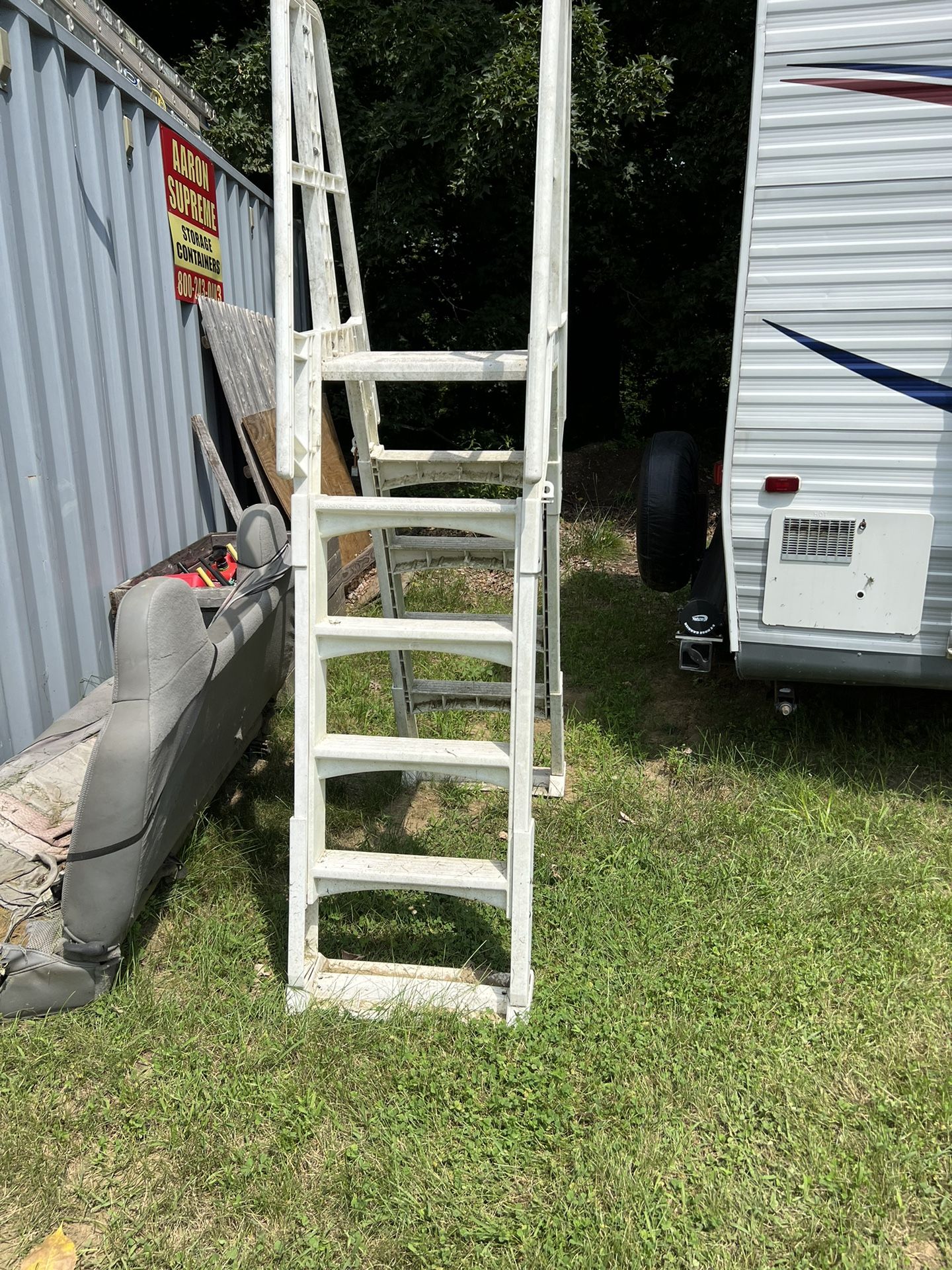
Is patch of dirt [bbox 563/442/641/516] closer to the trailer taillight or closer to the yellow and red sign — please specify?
the yellow and red sign

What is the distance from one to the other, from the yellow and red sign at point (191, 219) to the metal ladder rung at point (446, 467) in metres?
2.73

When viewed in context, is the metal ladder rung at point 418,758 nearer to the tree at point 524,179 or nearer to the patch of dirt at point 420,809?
the patch of dirt at point 420,809

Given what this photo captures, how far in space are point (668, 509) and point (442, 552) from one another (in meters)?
1.61

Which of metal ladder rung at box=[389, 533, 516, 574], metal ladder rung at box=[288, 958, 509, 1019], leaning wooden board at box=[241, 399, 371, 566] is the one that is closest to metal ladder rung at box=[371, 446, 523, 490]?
metal ladder rung at box=[389, 533, 516, 574]

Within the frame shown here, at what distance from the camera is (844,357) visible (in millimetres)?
3859

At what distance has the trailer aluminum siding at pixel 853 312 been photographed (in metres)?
3.66

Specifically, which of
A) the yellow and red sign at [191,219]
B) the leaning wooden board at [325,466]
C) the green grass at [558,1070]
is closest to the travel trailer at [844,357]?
the green grass at [558,1070]

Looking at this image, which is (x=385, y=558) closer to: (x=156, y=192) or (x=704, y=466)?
(x=156, y=192)

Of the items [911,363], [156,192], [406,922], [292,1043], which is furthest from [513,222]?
[292,1043]

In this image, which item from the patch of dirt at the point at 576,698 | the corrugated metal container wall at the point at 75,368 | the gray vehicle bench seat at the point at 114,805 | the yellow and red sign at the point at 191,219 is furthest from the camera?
the yellow and red sign at the point at 191,219

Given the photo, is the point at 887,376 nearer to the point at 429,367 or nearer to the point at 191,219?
the point at 429,367

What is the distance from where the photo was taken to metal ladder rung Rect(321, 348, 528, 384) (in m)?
3.00

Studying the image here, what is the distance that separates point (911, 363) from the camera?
3807mm

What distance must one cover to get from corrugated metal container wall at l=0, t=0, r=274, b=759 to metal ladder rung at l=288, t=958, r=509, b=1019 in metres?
1.66
